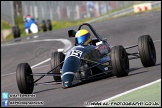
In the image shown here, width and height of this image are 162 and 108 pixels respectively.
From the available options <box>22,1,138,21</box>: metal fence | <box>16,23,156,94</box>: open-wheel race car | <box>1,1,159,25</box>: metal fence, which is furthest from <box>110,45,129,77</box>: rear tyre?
<box>22,1,138,21</box>: metal fence

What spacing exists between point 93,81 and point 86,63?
1.40 feet

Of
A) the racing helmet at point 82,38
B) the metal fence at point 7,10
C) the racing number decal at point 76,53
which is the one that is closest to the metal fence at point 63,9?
the metal fence at point 7,10

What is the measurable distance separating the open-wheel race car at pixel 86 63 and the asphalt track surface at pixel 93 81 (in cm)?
18

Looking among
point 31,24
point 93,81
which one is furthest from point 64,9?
point 93,81

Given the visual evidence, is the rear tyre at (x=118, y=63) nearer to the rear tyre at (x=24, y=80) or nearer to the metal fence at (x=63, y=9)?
the rear tyre at (x=24, y=80)

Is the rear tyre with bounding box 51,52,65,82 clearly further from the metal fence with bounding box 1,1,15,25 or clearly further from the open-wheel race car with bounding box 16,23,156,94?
A: the metal fence with bounding box 1,1,15,25

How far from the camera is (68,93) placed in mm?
10578

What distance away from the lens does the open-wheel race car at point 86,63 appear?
11742mm

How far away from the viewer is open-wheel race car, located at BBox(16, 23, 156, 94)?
38.5ft

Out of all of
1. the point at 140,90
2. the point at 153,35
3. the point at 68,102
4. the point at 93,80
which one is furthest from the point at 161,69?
the point at 153,35

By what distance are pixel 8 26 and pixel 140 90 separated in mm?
35312

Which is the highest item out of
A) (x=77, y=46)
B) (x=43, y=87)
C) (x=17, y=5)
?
(x=17, y=5)

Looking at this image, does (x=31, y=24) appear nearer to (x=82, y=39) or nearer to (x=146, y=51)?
(x=82, y=39)

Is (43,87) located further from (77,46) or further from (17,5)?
(17,5)
